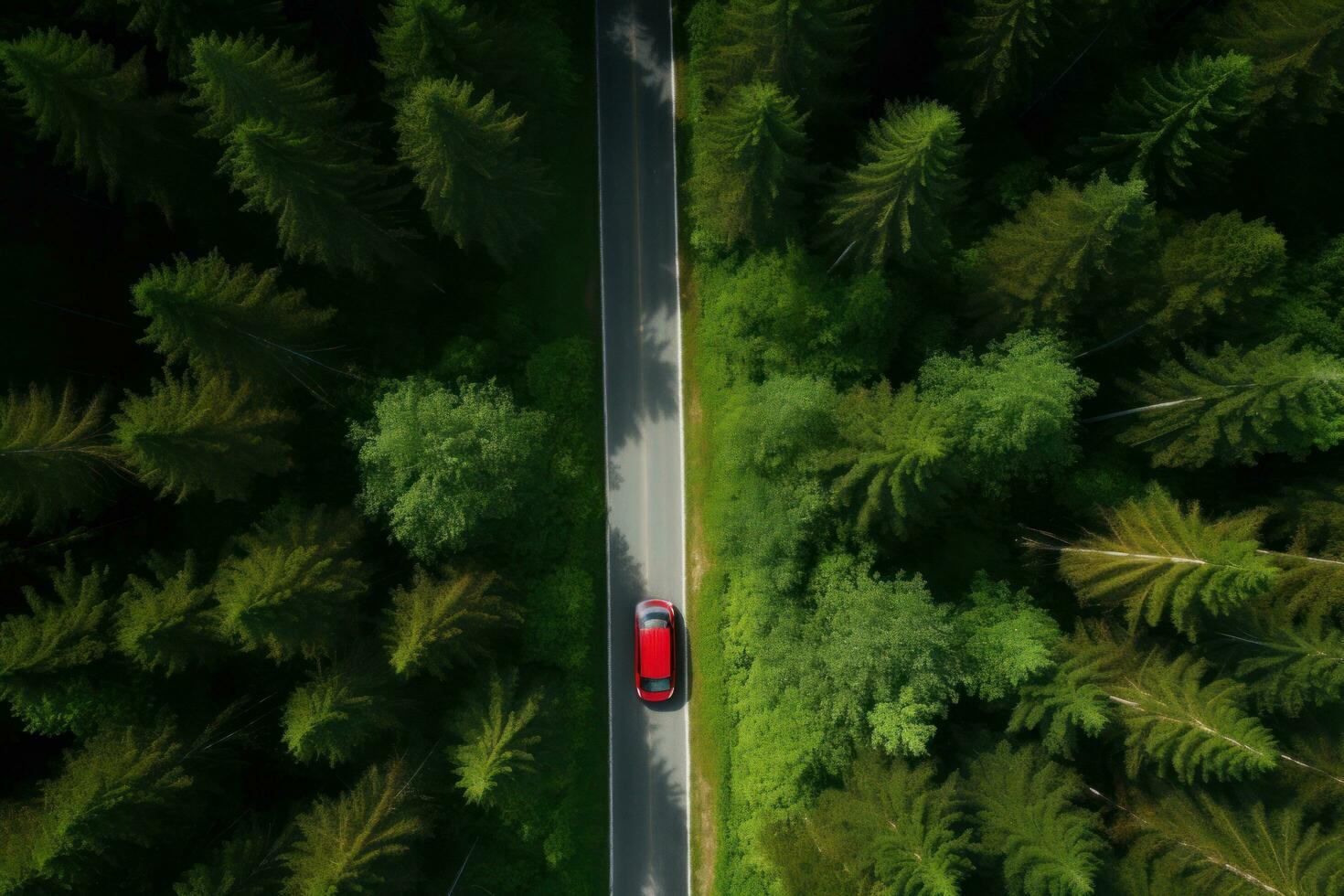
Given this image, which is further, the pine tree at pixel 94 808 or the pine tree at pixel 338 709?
the pine tree at pixel 338 709

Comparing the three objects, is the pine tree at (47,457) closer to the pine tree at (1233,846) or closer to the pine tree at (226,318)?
the pine tree at (226,318)

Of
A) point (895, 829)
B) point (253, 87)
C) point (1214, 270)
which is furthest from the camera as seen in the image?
point (1214, 270)

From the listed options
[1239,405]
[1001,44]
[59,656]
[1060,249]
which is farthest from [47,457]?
[1239,405]

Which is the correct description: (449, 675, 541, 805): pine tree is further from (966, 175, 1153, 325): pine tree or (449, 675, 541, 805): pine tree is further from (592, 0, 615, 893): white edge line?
(966, 175, 1153, 325): pine tree

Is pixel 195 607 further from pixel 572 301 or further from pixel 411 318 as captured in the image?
pixel 572 301

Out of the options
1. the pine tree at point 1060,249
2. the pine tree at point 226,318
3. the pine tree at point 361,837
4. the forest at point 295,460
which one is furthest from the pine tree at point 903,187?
the pine tree at point 361,837

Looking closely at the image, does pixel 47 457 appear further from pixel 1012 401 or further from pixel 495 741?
pixel 1012 401
